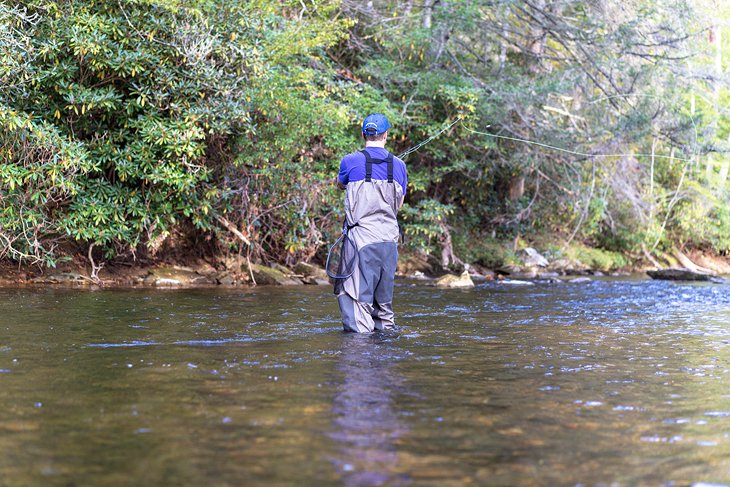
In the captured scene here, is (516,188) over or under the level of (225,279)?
over

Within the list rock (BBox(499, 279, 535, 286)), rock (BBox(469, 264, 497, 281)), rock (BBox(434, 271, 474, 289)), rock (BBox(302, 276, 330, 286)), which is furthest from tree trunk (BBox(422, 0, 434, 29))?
rock (BBox(302, 276, 330, 286))

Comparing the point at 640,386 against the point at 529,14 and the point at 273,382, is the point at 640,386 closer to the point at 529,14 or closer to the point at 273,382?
the point at 273,382

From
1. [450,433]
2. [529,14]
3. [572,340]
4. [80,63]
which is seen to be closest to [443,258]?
[529,14]

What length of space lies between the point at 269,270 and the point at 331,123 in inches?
98.8

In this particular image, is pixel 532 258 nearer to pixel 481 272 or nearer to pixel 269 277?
pixel 481 272

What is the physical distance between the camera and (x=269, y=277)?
1360 cm

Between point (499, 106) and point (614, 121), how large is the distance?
2.67 meters

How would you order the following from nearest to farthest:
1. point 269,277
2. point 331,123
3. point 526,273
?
point 269,277, point 331,123, point 526,273

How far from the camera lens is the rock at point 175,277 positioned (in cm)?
1276

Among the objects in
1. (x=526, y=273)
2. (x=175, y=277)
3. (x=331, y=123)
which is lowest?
(x=526, y=273)

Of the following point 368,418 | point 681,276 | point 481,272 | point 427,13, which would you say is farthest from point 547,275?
point 368,418

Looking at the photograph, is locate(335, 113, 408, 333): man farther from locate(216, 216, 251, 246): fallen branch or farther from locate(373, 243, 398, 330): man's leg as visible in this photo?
locate(216, 216, 251, 246): fallen branch

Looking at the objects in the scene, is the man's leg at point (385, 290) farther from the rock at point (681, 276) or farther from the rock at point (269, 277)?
the rock at point (681, 276)

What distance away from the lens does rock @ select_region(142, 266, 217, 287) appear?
12758 mm
